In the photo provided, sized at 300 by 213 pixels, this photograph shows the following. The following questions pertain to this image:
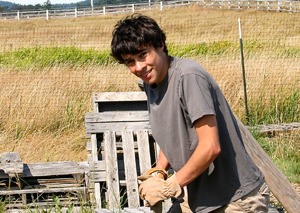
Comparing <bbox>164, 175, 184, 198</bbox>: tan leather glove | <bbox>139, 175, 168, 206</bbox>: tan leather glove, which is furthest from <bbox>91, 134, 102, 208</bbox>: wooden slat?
<bbox>164, 175, 184, 198</bbox>: tan leather glove

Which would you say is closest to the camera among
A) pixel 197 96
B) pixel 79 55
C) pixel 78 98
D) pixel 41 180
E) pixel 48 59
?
pixel 197 96

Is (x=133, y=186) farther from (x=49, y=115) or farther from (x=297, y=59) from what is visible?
(x=297, y=59)

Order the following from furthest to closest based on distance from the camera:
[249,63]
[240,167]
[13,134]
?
[249,63], [13,134], [240,167]

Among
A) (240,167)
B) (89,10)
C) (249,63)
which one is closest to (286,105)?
(249,63)

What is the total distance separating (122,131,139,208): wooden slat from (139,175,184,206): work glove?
3.04 m

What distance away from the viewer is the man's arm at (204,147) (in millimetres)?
2744

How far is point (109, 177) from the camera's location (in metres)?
6.21

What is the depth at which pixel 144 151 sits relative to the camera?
6.41m

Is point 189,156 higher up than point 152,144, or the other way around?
point 189,156

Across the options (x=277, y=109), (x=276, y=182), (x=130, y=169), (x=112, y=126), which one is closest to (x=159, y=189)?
(x=276, y=182)

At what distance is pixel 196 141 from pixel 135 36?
503 mm

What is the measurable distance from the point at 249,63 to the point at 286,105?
1.52 metres

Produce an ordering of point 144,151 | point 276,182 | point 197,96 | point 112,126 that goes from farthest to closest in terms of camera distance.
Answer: point 112,126 → point 144,151 → point 276,182 → point 197,96

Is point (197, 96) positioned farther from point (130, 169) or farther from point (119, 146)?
point (119, 146)
